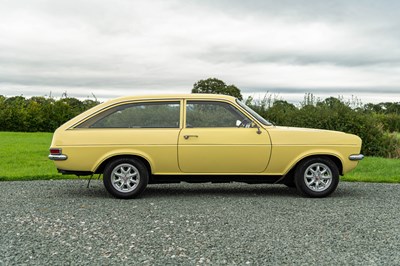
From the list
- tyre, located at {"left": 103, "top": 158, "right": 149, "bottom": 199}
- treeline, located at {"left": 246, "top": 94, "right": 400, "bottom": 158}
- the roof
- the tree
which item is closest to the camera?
tyre, located at {"left": 103, "top": 158, "right": 149, "bottom": 199}

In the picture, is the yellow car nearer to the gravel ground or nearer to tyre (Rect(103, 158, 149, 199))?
tyre (Rect(103, 158, 149, 199))

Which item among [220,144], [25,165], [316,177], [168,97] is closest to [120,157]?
[168,97]

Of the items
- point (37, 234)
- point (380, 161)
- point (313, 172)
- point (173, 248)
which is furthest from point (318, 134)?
point (380, 161)

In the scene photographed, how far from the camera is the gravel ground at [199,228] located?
4.87 metres

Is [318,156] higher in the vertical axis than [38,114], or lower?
lower

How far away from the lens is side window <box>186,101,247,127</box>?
317 inches

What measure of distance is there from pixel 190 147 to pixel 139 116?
100cm

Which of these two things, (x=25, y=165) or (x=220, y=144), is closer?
(x=220, y=144)

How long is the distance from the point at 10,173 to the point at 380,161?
9945 mm

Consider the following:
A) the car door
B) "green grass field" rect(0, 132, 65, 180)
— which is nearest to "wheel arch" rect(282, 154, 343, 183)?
the car door

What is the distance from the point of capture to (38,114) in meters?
30.5

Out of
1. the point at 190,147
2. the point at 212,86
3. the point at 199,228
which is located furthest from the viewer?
the point at 212,86

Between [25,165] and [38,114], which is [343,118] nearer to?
[25,165]

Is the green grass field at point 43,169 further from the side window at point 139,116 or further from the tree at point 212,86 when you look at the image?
the tree at point 212,86
